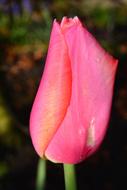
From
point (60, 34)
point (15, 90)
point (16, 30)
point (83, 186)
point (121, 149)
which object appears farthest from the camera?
point (16, 30)

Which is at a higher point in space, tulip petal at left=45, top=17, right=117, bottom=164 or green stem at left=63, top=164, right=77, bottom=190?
tulip petal at left=45, top=17, right=117, bottom=164

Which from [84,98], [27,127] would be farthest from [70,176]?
[27,127]

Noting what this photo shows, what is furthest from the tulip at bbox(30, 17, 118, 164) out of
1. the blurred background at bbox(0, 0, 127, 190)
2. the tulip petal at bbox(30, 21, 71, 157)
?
the blurred background at bbox(0, 0, 127, 190)

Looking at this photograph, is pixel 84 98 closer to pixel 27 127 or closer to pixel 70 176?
pixel 70 176

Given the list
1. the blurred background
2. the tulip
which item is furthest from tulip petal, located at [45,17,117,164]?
the blurred background

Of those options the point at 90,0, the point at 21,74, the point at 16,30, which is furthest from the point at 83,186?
the point at 90,0

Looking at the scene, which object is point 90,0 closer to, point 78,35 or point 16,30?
point 16,30

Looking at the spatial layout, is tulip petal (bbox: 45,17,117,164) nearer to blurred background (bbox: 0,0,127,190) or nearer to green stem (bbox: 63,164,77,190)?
green stem (bbox: 63,164,77,190)

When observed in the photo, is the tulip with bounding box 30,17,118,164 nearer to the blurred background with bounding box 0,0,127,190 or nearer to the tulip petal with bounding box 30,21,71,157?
the tulip petal with bounding box 30,21,71,157

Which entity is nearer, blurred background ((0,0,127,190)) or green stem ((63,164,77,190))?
green stem ((63,164,77,190))
